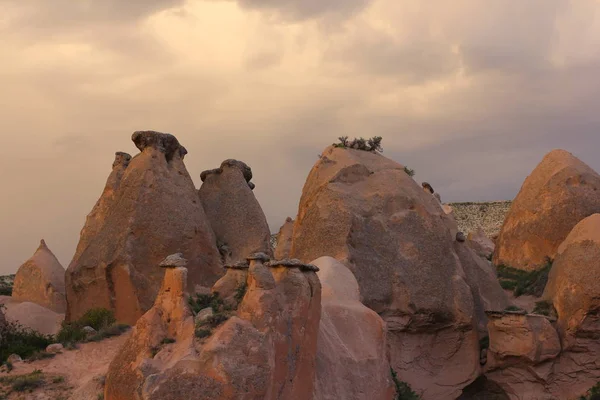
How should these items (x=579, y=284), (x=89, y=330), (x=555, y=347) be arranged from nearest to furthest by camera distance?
(x=89, y=330) → (x=555, y=347) → (x=579, y=284)

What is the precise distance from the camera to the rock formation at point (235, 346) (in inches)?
351

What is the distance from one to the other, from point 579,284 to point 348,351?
8.61 meters

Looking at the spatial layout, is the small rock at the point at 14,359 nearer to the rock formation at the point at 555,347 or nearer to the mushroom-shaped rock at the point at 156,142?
the mushroom-shaped rock at the point at 156,142

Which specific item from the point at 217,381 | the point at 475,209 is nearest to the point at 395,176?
the point at 217,381

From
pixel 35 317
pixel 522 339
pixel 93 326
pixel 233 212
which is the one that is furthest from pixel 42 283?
pixel 522 339

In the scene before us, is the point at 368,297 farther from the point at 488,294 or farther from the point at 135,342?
the point at 135,342

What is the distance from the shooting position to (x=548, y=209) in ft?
79.7

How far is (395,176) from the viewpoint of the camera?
65.7 feet

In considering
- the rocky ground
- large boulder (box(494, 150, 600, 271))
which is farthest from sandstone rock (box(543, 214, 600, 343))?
the rocky ground

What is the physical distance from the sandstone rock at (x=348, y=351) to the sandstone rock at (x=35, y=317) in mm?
10008

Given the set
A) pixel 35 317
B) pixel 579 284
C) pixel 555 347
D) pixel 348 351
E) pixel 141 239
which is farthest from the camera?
pixel 35 317

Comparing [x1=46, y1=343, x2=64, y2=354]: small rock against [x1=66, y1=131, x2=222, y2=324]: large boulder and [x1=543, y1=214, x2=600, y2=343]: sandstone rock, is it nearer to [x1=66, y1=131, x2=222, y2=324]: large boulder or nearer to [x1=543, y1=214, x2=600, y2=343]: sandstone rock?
[x1=66, y1=131, x2=222, y2=324]: large boulder

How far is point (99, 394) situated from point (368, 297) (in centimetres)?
712

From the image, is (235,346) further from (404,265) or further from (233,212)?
(233,212)
